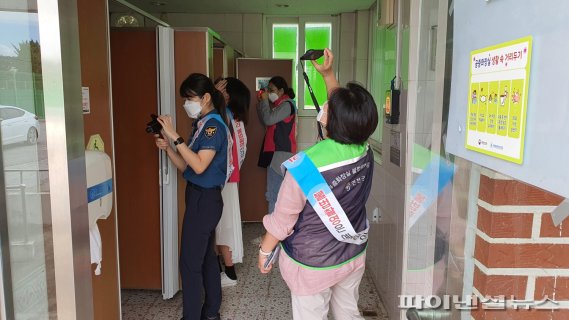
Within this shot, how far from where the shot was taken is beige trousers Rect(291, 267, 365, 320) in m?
1.71

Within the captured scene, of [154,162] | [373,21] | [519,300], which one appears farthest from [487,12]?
[373,21]

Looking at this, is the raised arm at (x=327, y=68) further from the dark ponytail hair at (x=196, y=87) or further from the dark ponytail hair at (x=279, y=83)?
the dark ponytail hair at (x=279, y=83)

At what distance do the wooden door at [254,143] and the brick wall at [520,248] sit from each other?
147 inches

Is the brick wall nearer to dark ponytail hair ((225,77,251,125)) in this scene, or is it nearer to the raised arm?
the raised arm

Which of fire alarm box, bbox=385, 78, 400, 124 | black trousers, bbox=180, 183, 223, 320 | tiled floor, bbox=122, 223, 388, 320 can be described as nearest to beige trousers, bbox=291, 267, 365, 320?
black trousers, bbox=180, 183, 223, 320

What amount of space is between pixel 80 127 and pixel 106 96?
4.09 ft

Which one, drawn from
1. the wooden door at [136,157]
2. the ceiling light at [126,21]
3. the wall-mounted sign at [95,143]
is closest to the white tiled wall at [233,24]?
the ceiling light at [126,21]

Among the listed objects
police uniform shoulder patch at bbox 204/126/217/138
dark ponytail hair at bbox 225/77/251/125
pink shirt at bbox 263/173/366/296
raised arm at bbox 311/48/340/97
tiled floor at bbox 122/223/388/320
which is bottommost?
tiled floor at bbox 122/223/388/320

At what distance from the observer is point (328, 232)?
65.2 inches

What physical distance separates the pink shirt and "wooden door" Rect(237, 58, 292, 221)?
9.12ft

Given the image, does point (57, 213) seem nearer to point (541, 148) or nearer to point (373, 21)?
point (541, 148)

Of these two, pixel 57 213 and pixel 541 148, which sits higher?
pixel 541 148

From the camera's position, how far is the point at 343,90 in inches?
63.4

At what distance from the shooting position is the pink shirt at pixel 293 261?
1595 mm
